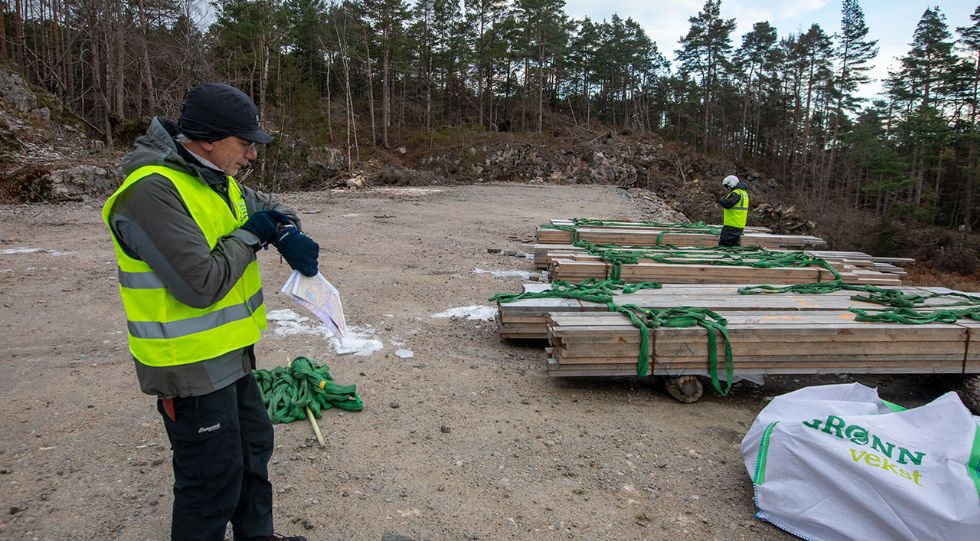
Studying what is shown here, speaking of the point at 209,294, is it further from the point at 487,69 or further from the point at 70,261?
the point at 487,69

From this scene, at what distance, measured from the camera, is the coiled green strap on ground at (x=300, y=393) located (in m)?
3.80

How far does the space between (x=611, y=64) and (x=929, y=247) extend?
3636cm

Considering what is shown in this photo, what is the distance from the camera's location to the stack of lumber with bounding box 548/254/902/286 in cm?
708

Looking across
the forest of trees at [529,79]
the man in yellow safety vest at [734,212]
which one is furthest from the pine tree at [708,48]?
the man in yellow safety vest at [734,212]

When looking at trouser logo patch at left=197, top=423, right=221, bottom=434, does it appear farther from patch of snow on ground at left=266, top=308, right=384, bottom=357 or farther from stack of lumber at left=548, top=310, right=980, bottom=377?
patch of snow on ground at left=266, top=308, right=384, bottom=357

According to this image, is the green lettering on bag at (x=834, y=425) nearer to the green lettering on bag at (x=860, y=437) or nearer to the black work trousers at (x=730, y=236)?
the green lettering on bag at (x=860, y=437)

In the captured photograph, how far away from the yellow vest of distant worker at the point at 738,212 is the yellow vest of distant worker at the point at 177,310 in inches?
371

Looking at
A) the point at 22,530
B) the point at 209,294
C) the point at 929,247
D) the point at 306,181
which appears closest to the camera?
the point at 209,294

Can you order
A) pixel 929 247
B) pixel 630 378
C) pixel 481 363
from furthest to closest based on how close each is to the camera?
1. pixel 929 247
2. pixel 481 363
3. pixel 630 378

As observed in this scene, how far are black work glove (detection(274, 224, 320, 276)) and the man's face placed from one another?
0.29m

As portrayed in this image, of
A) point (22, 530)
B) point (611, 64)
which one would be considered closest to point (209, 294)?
point (22, 530)

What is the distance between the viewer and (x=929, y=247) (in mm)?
25516

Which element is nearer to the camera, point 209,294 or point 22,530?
point 209,294

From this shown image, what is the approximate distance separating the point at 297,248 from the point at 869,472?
2752 mm
